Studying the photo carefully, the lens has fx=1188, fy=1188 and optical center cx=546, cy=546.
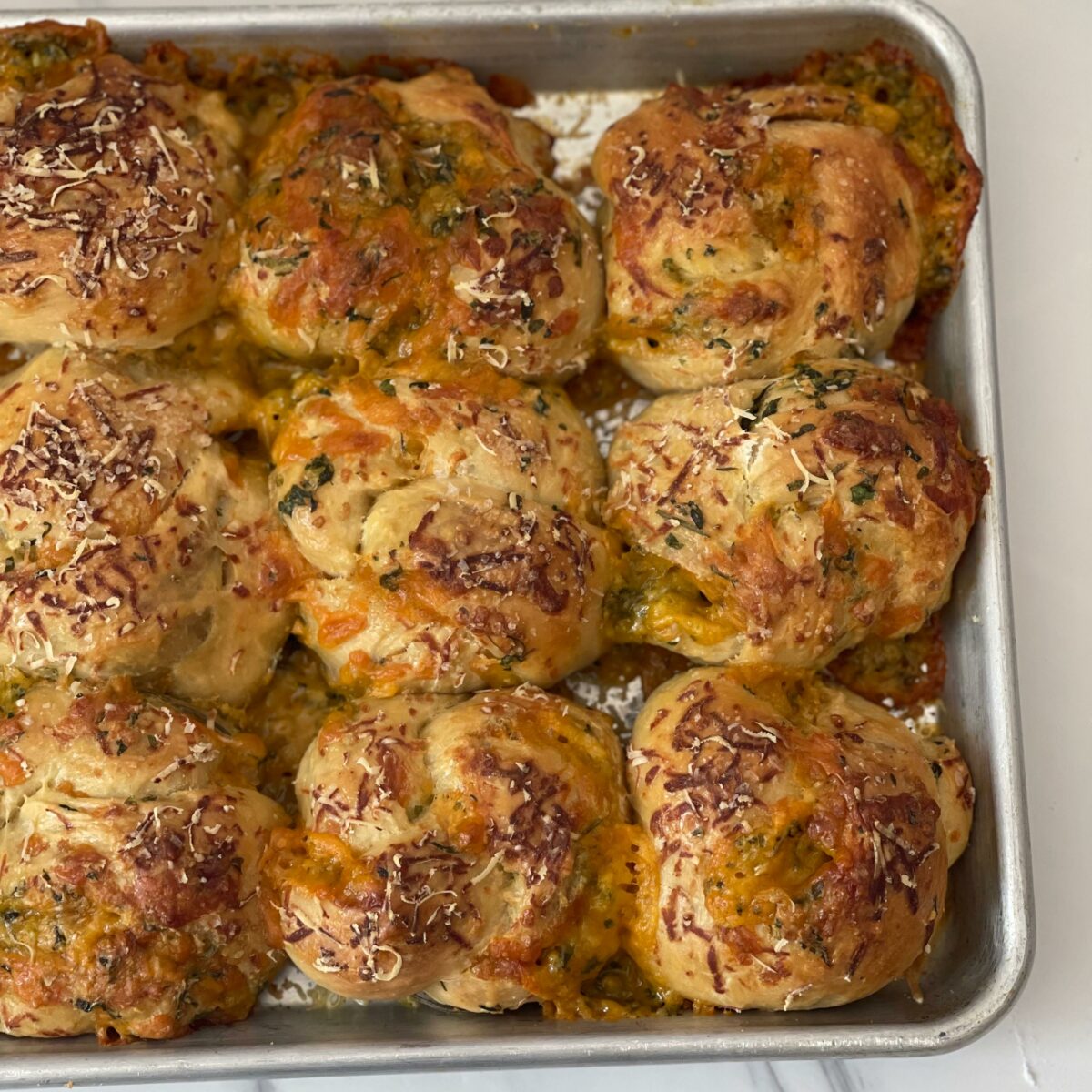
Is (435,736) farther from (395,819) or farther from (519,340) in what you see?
(519,340)

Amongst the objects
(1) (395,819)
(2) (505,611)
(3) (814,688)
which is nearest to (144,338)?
(2) (505,611)

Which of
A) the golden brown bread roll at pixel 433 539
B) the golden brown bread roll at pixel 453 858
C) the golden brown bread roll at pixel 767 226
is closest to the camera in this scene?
the golden brown bread roll at pixel 453 858

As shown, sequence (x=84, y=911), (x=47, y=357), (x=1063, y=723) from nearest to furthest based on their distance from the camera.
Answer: (x=84, y=911), (x=47, y=357), (x=1063, y=723)

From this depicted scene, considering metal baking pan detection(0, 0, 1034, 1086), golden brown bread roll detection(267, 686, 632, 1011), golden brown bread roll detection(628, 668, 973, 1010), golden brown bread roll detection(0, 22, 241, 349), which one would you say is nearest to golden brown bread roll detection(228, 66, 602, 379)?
golden brown bread roll detection(0, 22, 241, 349)

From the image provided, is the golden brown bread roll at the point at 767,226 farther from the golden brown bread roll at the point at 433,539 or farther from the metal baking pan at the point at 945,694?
the golden brown bread roll at the point at 433,539

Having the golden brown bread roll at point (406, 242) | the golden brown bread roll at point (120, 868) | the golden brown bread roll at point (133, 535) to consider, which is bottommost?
the golden brown bread roll at point (120, 868)

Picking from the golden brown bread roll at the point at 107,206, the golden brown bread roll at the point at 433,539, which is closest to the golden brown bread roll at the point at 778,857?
the golden brown bread roll at the point at 433,539

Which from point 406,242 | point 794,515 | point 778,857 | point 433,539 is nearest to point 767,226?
point 794,515

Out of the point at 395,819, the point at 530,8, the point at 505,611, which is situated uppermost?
the point at 530,8
